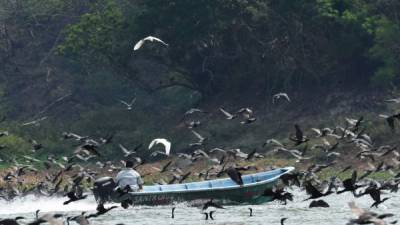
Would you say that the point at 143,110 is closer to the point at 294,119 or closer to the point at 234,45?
the point at 234,45

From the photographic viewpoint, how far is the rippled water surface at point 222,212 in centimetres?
3759

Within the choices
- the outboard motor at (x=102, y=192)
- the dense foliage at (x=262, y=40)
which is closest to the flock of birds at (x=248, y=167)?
the outboard motor at (x=102, y=192)

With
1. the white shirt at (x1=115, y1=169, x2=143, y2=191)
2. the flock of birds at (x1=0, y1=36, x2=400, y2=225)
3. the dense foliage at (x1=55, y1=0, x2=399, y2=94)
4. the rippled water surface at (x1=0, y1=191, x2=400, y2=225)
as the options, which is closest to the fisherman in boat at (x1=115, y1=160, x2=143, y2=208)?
the white shirt at (x1=115, y1=169, x2=143, y2=191)

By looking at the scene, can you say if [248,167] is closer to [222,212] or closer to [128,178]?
[222,212]

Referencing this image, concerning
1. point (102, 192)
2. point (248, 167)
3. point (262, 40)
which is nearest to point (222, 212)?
point (102, 192)

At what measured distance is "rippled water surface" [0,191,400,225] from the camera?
37594mm

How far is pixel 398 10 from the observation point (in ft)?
215

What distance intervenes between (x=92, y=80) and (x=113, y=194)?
40.7 m

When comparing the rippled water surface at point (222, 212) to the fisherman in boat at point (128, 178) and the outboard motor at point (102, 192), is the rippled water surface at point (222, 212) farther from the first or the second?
the fisherman in boat at point (128, 178)

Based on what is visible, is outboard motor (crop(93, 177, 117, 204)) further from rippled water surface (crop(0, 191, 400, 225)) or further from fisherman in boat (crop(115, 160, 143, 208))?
fisherman in boat (crop(115, 160, 143, 208))

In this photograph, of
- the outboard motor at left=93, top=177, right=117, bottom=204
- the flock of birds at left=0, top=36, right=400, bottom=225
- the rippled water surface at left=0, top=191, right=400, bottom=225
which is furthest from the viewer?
the outboard motor at left=93, top=177, right=117, bottom=204

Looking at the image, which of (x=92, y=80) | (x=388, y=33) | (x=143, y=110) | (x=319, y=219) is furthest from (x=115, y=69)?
(x=319, y=219)

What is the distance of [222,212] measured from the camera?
1607 inches

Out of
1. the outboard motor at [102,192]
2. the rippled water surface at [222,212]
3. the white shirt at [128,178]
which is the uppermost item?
the white shirt at [128,178]
